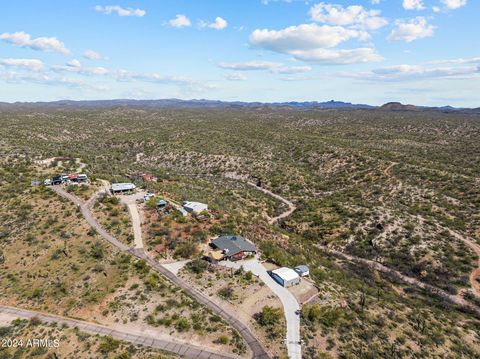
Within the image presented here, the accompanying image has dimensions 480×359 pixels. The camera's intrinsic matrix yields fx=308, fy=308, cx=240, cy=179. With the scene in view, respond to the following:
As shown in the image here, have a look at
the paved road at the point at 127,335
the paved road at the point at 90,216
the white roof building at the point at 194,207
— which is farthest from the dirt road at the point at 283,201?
the paved road at the point at 127,335

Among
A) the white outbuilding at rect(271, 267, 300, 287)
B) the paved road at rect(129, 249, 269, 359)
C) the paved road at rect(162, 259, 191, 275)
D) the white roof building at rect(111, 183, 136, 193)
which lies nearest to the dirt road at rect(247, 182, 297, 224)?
the white outbuilding at rect(271, 267, 300, 287)

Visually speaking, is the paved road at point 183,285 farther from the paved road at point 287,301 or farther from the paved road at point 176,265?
the paved road at point 287,301

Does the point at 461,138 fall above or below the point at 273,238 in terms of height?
above

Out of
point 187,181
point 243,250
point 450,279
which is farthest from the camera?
point 187,181

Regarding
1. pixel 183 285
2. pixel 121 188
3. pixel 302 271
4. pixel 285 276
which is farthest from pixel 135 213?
pixel 302 271

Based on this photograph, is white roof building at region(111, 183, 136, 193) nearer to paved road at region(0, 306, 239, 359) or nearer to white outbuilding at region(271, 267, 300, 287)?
paved road at region(0, 306, 239, 359)

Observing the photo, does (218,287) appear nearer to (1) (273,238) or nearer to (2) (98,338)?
(2) (98,338)

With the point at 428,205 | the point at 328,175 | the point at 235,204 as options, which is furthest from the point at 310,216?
the point at 328,175
